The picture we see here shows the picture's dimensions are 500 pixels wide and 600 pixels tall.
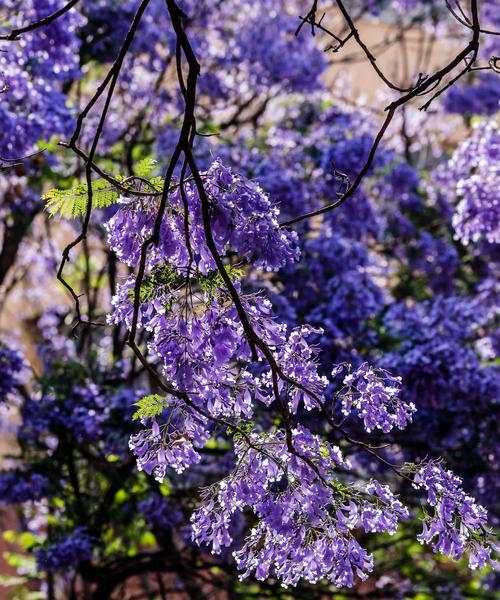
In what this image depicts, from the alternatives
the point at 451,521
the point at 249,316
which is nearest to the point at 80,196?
the point at 249,316

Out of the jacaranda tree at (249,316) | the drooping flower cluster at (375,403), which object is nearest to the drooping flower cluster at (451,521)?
the jacaranda tree at (249,316)

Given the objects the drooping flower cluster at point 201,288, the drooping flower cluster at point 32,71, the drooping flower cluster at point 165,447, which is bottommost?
the drooping flower cluster at point 165,447

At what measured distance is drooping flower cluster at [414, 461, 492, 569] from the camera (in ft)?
8.10

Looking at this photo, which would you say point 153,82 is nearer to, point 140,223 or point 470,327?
point 470,327

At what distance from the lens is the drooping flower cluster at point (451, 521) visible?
2.47 metres

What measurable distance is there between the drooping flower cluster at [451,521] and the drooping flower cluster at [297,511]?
100 millimetres

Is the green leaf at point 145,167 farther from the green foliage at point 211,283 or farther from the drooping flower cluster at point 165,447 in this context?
the drooping flower cluster at point 165,447

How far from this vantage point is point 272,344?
8.11ft

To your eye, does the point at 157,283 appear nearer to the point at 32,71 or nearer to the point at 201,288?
the point at 201,288

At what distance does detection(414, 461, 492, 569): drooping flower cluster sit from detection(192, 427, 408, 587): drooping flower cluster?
3.9 inches

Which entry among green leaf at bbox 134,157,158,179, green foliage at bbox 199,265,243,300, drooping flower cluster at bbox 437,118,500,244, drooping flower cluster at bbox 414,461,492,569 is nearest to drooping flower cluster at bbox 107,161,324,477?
green foliage at bbox 199,265,243,300

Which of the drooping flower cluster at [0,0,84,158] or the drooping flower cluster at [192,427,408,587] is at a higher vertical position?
the drooping flower cluster at [0,0,84,158]

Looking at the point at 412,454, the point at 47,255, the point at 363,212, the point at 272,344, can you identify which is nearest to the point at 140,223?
the point at 272,344

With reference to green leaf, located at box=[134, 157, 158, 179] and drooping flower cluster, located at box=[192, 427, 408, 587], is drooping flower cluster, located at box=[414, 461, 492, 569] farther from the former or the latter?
green leaf, located at box=[134, 157, 158, 179]
